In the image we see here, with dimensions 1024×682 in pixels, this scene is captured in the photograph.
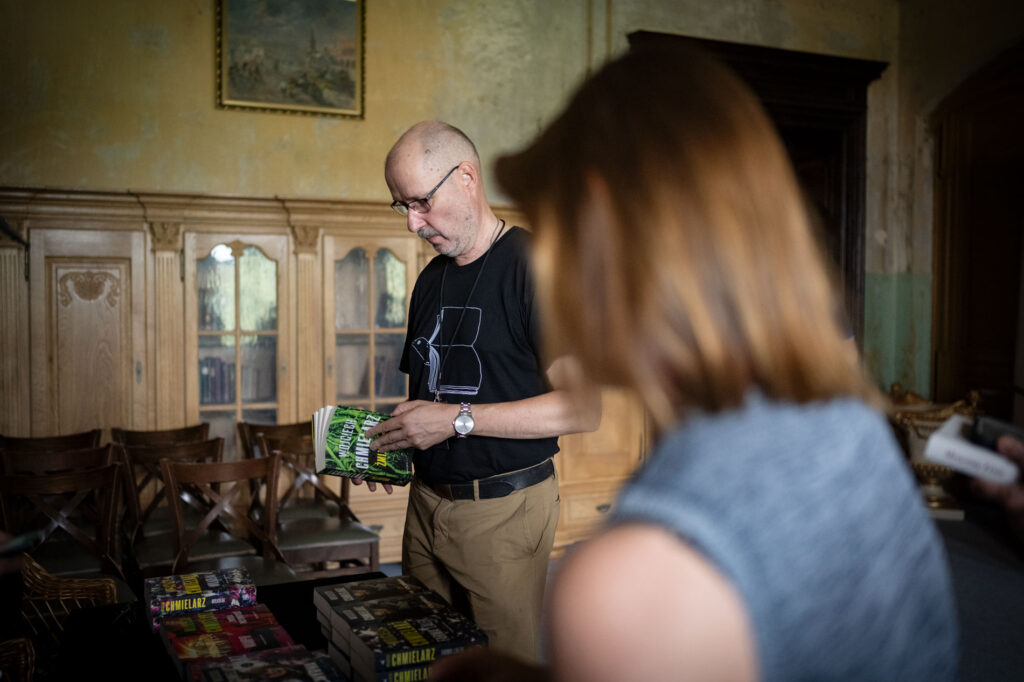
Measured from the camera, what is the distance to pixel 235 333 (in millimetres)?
5312

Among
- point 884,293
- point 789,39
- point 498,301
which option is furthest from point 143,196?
point 884,293

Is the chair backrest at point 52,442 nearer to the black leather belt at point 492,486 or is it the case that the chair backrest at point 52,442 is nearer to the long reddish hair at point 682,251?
the black leather belt at point 492,486

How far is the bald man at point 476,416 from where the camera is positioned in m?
2.14

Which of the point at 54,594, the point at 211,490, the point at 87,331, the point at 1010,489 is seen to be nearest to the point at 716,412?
the point at 1010,489

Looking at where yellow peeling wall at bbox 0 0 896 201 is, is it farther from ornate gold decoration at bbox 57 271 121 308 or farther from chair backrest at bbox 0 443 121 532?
chair backrest at bbox 0 443 121 532

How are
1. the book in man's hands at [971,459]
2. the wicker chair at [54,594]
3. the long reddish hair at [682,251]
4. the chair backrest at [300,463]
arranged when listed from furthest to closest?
1. the chair backrest at [300,463]
2. the wicker chair at [54,594]
3. the book in man's hands at [971,459]
4. the long reddish hair at [682,251]

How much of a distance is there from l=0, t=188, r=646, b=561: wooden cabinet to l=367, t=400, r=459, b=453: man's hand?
274cm

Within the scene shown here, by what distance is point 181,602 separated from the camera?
76.5 inches

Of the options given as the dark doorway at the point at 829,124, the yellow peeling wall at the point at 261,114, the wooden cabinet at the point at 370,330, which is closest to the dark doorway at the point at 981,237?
the dark doorway at the point at 829,124

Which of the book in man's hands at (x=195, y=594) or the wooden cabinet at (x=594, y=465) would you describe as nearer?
the book in man's hands at (x=195, y=594)

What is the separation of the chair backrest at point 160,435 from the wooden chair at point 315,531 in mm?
525

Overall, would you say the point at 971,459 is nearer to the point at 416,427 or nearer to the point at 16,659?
the point at 416,427

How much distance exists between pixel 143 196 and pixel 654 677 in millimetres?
5147

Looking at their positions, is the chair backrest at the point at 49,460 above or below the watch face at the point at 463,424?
below
